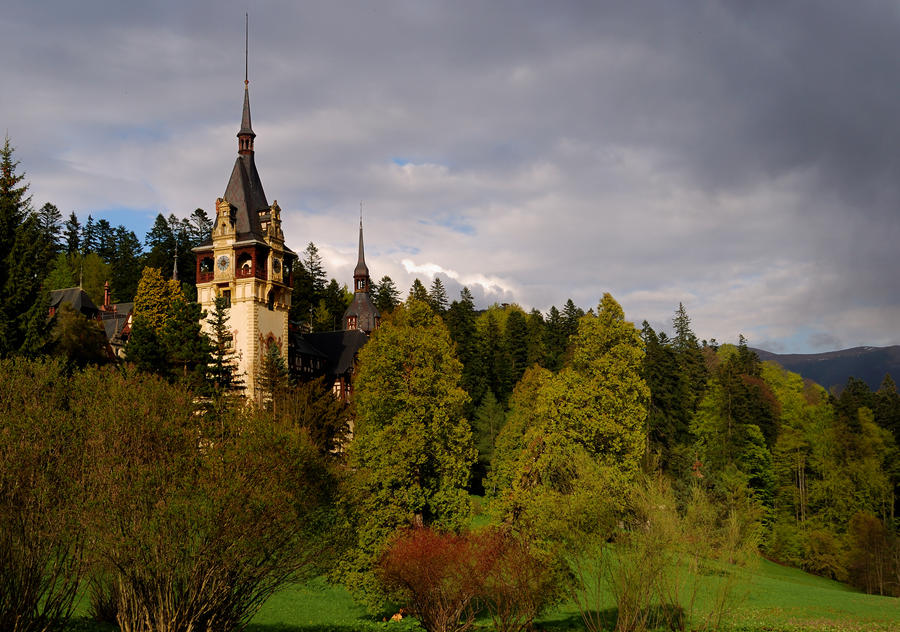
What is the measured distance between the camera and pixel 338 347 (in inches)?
2778

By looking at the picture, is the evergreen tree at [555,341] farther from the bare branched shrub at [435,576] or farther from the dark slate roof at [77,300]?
the bare branched shrub at [435,576]

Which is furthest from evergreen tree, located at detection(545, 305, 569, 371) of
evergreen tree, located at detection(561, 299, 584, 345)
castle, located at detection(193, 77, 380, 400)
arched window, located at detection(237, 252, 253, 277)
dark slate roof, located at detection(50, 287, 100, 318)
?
dark slate roof, located at detection(50, 287, 100, 318)

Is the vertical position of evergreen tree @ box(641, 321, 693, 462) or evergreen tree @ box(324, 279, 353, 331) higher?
evergreen tree @ box(324, 279, 353, 331)

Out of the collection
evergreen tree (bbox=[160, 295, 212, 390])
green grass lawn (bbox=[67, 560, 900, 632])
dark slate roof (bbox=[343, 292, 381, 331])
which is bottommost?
green grass lawn (bbox=[67, 560, 900, 632])

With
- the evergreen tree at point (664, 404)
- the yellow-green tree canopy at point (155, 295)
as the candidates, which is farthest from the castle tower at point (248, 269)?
the evergreen tree at point (664, 404)

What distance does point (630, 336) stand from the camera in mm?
36438

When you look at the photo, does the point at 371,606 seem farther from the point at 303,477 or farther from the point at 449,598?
the point at 303,477

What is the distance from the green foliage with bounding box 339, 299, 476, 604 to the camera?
28.8m

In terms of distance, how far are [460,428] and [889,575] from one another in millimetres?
38820

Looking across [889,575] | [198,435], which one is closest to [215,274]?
[198,435]

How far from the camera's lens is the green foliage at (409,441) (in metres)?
28.8

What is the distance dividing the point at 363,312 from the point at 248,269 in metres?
20.9

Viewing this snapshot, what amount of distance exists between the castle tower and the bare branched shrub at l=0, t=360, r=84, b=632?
35701mm

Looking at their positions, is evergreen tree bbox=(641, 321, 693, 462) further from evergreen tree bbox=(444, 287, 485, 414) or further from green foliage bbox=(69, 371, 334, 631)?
green foliage bbox=(69, 371, 334, 631)
